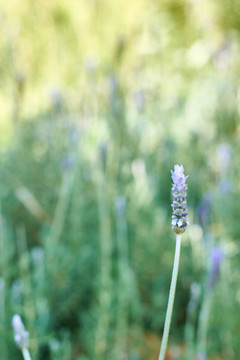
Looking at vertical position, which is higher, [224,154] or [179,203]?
[224,154]

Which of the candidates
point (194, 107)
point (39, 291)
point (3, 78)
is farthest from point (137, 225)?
point (194, 107)

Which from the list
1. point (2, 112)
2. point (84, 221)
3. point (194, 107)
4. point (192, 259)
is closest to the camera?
point (192, 259)

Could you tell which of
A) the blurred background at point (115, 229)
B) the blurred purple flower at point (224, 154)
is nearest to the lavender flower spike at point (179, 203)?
the blurred background at point (115, 229)

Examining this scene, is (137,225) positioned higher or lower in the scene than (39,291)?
higher

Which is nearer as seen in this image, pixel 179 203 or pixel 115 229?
pixel 179 203

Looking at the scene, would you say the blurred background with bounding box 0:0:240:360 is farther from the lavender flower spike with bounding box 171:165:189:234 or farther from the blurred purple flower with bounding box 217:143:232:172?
the lavender flower spike with bounding box 171:165:189:234

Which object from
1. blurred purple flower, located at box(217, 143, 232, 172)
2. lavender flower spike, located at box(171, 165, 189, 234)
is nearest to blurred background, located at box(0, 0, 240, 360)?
blurred purple flower, located at box(217, 143, 232, 172)

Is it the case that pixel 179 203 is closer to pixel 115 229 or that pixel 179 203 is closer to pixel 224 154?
pixel 224 154

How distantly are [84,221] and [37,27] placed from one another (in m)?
1.91

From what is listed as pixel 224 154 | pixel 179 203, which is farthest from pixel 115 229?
pixel 179 203

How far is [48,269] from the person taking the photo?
1312 millimetres

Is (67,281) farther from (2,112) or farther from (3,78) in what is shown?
(2,112)

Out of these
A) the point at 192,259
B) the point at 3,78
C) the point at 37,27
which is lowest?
the point at 192,259

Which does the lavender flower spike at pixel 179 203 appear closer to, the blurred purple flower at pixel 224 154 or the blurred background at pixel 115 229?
the blurred background at pixel 115 229
